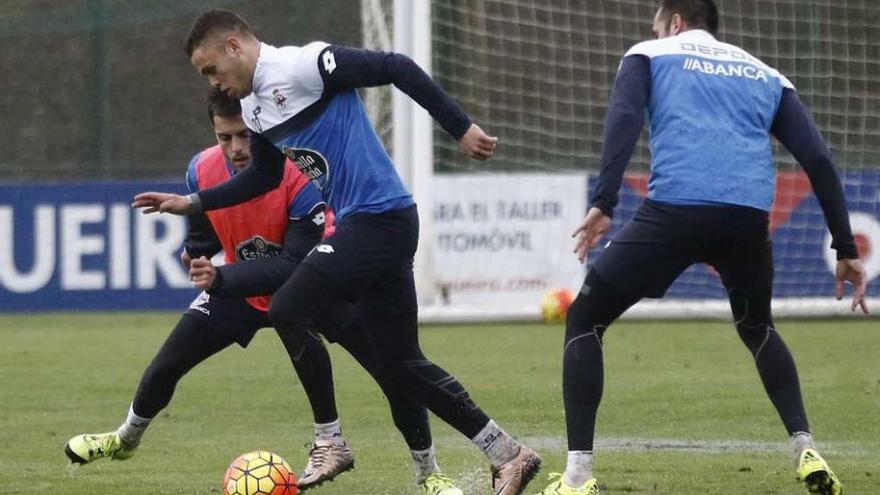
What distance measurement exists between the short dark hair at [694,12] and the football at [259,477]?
2.26 meters

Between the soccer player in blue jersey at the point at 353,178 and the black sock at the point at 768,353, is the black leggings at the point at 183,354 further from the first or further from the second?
the black sock at the point at 768,353

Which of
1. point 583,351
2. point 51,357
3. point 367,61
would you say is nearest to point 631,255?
point 583,351

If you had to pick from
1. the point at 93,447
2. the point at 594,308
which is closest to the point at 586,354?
the point at 594,308

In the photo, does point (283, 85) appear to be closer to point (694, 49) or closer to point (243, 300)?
point (243, 300)

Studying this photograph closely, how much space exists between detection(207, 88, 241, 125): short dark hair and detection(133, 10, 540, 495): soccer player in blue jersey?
482 mm

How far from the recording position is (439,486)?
664 centimetres

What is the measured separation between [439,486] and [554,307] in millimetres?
8329

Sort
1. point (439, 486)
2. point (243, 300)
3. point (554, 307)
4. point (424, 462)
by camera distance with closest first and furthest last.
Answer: point (439, 486)
point (424, 462)
point (243, 300)
point (554, 307)

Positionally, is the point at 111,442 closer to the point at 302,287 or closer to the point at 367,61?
the point at 302,287

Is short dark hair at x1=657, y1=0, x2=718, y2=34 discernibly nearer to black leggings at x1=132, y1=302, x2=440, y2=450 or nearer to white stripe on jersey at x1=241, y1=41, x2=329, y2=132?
white stripe on jersey at x1=241, y1=41, x2=329, y2=132

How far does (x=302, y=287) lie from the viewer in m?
6.29

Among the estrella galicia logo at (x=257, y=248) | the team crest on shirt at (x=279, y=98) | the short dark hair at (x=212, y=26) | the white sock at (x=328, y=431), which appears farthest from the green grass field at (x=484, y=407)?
the short dark hair at (x=212, y=26)

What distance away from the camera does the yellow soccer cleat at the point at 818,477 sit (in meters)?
6.34

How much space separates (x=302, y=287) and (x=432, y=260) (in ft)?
29.0
